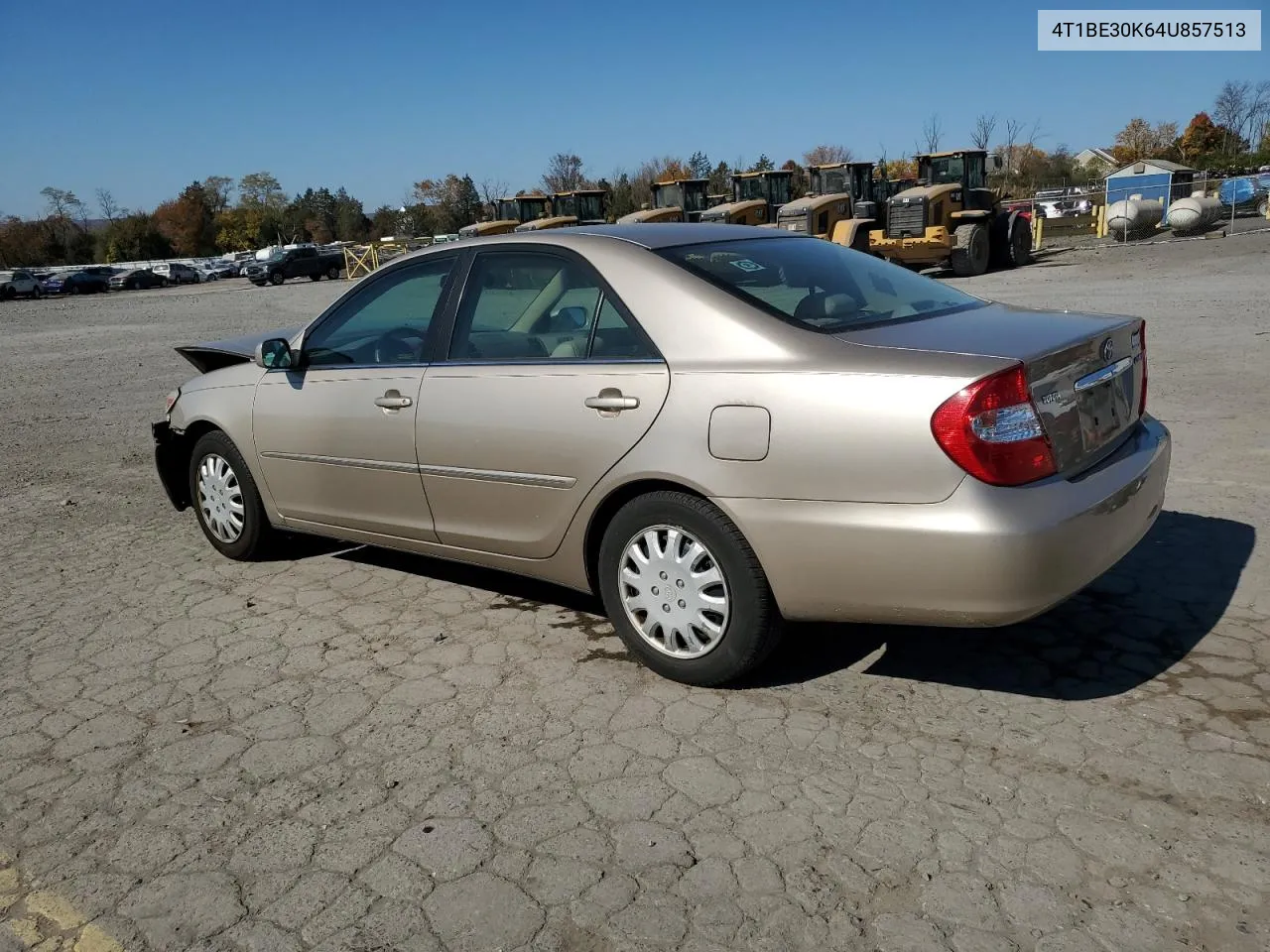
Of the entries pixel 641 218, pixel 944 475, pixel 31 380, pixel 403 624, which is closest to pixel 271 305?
pixel 641 218

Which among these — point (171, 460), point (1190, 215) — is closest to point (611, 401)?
point (171, 460)

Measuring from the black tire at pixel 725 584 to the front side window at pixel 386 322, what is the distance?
1.32 m

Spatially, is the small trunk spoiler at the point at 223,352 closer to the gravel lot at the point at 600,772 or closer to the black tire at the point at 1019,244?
the gravel lot at the point at 600,772

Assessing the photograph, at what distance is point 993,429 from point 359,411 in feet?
8.85

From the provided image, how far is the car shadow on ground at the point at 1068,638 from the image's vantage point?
3.70 meters

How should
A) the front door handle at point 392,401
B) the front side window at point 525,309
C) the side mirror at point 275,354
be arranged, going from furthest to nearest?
1. the side mirror at point 275,354
2. the front door handle at point 392,401
3. the front side window at point 525,309

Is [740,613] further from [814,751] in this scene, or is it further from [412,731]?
[412,731]

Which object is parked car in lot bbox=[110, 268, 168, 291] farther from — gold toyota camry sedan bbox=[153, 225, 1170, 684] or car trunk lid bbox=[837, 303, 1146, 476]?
car trunk lid bbox=[837, 303, 1146, 476]

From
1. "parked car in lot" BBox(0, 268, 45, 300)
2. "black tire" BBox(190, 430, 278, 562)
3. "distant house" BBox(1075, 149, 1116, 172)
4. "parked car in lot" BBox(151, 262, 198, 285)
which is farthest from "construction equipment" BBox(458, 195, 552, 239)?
"distant house" BBox(1075, 149, 1116, 172)

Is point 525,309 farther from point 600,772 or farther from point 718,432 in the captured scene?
point 600,772

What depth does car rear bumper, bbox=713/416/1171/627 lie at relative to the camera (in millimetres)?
3018

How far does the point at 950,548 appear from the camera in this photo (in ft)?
9.97

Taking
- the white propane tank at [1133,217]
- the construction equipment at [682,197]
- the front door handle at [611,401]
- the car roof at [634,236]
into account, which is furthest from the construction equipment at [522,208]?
the front door handle at [611,401]

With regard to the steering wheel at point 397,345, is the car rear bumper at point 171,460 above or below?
below
